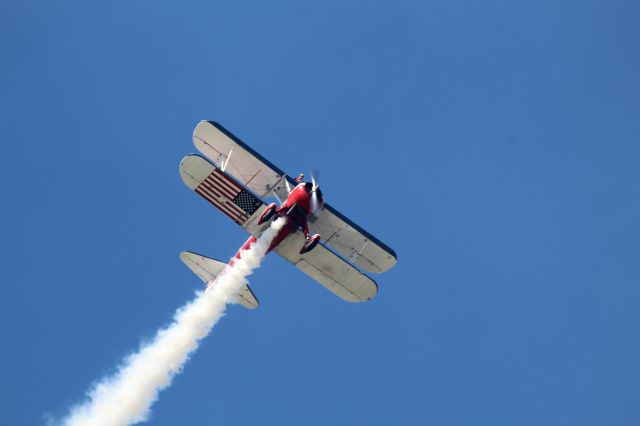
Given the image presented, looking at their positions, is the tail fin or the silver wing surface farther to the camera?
the tail fin

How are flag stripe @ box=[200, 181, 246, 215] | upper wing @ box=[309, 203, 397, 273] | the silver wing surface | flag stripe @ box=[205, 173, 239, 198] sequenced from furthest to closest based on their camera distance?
upper wing @ box=[309, 203, 397, 273] < the silver wing surface < flag stripe @ box=[200, 181, 246, 215] < flag stripe @ box=[205, 173, 239, 198]

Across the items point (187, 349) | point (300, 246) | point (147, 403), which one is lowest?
point (147, 403)

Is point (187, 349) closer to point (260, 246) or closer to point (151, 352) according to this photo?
point (151, 352)

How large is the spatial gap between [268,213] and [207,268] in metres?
5.36

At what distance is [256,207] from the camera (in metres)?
33.1

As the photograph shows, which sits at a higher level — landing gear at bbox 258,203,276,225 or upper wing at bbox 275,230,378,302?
upper wing at bbox 275,230,378,302

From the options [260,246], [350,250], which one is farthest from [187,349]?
[350,250]

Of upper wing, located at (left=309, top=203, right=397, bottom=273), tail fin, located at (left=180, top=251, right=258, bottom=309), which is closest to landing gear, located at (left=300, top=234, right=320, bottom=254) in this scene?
upper wing, located at (left=309, top=203, right=397, bottom=273)

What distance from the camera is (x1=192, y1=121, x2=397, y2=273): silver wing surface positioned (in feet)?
109

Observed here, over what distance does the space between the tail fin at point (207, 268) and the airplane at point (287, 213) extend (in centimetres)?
107

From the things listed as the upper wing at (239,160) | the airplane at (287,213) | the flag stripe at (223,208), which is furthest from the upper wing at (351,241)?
the flag stripe at (223,208)

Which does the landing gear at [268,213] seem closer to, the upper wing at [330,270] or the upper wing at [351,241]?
the upper wing at [330,270]

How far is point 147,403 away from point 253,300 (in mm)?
6342

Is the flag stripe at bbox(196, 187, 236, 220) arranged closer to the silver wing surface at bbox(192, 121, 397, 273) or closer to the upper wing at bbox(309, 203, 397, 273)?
the silver wing surface at bbox(192, 121, 397, 273)
